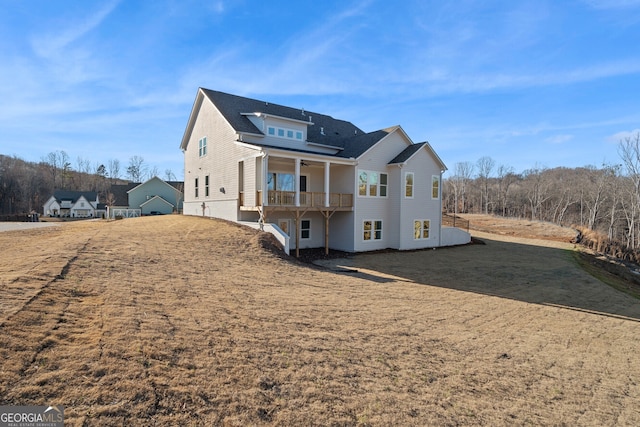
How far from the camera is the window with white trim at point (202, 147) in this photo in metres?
22.3

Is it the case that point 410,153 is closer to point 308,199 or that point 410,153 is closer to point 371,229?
point 371,229

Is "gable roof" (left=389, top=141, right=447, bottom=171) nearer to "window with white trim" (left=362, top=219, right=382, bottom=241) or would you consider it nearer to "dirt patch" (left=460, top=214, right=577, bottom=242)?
"window with white trim" (left=362, top=219, right=382, bottom=241)

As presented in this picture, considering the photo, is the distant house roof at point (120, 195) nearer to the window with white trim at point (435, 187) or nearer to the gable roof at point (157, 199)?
the gable roof at point (157, 199)

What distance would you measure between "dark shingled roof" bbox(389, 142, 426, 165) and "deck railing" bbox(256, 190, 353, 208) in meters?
4.28

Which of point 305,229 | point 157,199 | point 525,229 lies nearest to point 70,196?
point 157,199

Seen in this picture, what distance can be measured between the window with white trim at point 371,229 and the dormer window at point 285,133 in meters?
7.09

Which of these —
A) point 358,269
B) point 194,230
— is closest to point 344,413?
point 358,269

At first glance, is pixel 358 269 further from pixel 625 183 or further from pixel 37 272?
pixel 625 183

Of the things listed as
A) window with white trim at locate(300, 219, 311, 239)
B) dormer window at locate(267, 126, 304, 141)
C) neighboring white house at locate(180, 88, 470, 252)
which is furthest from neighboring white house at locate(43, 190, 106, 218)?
window with white trim at locate(300, 219, 311, 239)

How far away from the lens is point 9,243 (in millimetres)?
11945

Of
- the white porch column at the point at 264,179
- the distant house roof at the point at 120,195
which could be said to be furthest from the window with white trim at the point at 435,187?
the distant house roof at the point at 120,195

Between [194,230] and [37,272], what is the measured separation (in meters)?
9.35

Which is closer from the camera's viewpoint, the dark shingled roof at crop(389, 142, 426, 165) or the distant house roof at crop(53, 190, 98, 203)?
the dark shingled roof at crop(389, 142, 426, 165)

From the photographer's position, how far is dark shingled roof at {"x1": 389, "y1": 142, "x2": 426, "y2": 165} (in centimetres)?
2089
